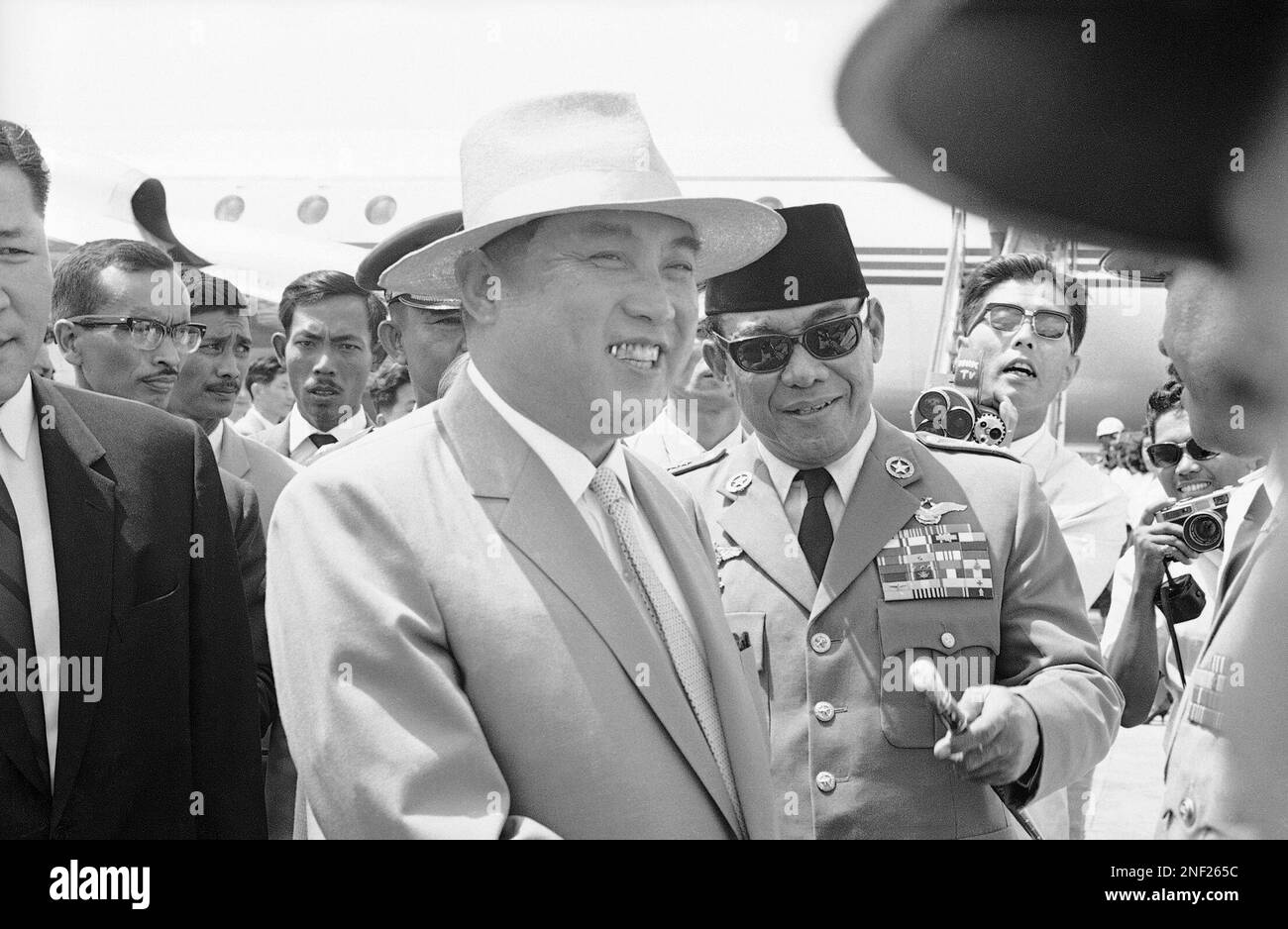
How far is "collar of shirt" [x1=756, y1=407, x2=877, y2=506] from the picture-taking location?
2451 millimetres

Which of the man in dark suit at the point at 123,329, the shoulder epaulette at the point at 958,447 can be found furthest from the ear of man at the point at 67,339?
the shoulder epaulette at the point at 958,447

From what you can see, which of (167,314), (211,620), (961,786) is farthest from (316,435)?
(961,786)

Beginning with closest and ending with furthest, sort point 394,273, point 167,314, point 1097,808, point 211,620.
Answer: point 394,273 < point 211,620 < point 167,314 < point 1097,808

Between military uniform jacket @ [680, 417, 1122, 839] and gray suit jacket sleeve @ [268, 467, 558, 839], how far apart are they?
33.2 inches

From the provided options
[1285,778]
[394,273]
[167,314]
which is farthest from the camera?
[167,314]

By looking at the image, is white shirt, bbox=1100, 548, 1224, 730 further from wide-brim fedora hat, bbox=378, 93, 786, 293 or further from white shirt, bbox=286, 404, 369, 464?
white shirt, bbox=286, 404, 369, 464

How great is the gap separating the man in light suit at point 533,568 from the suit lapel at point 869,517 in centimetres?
41

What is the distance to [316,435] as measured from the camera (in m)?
4.20

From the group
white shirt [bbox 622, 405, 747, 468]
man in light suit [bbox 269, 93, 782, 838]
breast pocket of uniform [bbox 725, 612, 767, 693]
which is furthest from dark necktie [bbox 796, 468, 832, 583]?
white shirt [bbox 622, 405, 747, 468]

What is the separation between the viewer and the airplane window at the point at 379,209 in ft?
28.4

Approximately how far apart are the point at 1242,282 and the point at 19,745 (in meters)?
2.01

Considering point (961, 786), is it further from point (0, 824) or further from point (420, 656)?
point (0, 824)

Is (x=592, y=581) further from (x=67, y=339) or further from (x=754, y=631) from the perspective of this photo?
(x=67, y=339)

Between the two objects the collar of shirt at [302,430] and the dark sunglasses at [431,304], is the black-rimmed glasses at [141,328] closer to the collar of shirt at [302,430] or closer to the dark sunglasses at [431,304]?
the dark sunglasses at [431,304]
